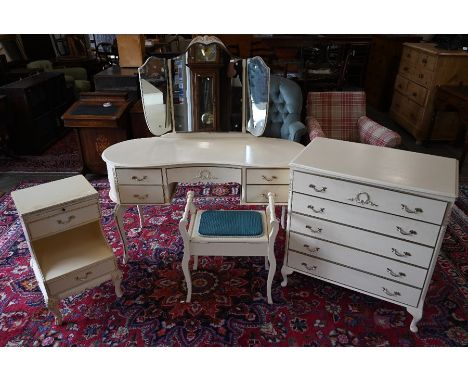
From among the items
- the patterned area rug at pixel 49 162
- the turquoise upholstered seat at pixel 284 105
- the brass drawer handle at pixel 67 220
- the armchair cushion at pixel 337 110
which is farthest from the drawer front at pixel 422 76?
the brass drawer handle at pixel 67 220

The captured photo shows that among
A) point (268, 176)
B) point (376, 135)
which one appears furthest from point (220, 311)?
point (376, 135)

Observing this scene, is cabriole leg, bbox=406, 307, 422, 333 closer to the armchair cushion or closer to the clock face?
the armchair cushion

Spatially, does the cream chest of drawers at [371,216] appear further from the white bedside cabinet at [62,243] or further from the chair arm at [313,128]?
the white bedside cabinet at [62,243]

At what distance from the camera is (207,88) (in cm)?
280

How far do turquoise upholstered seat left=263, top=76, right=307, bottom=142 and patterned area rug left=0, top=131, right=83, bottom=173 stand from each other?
7.95 feet

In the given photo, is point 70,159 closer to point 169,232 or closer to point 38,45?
point 169,232

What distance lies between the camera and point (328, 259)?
2.40 m

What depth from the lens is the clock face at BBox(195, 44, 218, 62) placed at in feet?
8.84

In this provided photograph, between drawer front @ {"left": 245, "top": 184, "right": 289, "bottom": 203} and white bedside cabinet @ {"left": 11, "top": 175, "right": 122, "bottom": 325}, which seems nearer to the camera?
white bedside cabinet @ {"left": 11, "top": 175, "right": 122, "bottom": 325}

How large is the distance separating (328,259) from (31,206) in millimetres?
1801

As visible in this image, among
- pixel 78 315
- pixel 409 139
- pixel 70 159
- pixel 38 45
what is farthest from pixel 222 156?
pixel 38 45

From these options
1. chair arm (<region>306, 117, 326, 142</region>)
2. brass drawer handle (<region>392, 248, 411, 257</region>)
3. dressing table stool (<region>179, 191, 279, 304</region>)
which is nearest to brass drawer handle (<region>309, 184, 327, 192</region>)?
dressing table stool (<region>179, 191, 279, 304</region>)

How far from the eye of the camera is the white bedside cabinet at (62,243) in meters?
2.17

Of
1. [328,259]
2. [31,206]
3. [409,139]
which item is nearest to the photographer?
[31,206]
